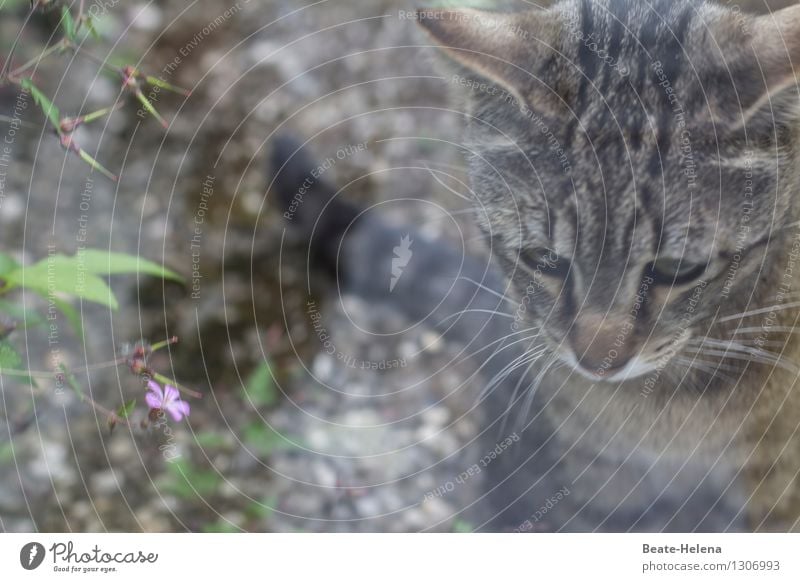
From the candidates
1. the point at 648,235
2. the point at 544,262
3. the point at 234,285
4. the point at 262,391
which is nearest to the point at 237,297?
the point at 234,285

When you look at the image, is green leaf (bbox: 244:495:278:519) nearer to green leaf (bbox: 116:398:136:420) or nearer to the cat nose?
green leaf (bbox: 116:398:136:420)

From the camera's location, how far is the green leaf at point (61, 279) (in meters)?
0.78

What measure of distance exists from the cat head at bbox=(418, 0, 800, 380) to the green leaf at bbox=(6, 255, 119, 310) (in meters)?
0.45

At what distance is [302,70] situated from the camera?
1100 millimetres

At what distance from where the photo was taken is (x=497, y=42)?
88cm

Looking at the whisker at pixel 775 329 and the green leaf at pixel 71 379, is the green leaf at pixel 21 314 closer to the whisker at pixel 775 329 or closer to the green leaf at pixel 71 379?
the green leaf at pixel 71 379

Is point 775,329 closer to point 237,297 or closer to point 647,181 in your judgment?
point 647,181

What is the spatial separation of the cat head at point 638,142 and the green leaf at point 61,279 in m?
0.45

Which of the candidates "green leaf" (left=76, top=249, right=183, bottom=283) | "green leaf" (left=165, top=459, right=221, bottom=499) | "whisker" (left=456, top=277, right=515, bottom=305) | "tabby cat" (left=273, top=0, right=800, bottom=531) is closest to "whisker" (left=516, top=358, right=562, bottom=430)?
"tabby cat" (left=273, top=0, right=800, bottom=531)

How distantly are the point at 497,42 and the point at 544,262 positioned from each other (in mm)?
274

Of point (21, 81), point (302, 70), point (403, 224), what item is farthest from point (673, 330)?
point (21, 81)

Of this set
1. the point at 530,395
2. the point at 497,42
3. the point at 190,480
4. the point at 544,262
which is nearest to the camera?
the point at 497,42

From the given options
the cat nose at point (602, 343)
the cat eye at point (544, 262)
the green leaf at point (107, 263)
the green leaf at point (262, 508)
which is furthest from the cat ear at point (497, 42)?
the green leaf at point (262, 508)

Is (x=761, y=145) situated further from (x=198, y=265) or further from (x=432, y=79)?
(x=198, y=265)
